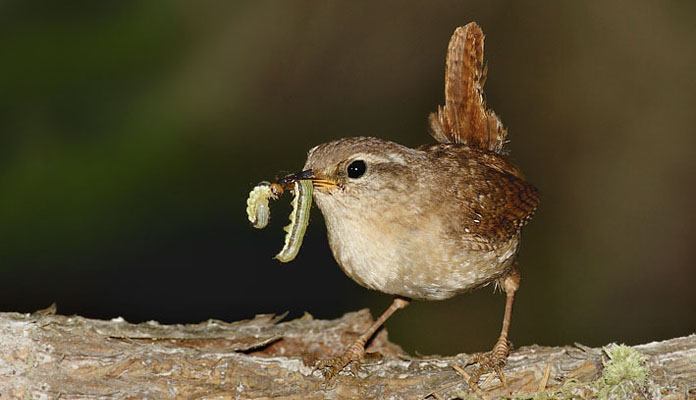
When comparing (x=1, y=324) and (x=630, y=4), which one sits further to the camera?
(x=630, y=4)

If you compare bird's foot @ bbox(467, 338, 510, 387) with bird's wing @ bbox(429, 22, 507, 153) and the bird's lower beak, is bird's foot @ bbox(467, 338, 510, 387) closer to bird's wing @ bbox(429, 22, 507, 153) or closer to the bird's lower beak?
the bird's lower beak

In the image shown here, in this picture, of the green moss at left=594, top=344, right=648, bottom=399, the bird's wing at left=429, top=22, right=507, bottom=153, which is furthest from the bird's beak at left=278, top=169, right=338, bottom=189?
the green moss at left=594, top=344, right=648, bottom=399

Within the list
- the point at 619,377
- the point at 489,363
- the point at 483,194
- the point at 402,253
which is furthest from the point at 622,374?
the point at 483,194

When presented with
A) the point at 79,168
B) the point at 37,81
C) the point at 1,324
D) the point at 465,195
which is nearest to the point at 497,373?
the point at 465,195

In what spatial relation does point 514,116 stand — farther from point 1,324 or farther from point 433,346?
point 1,324

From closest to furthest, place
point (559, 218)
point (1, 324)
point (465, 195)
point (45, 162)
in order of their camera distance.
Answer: point (1, 324), point (465, 195), point (45, 162), point (559, 218)

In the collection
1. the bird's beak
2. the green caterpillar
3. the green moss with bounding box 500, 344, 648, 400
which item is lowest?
the green moss with bounding box 500, 344, 648, 400
